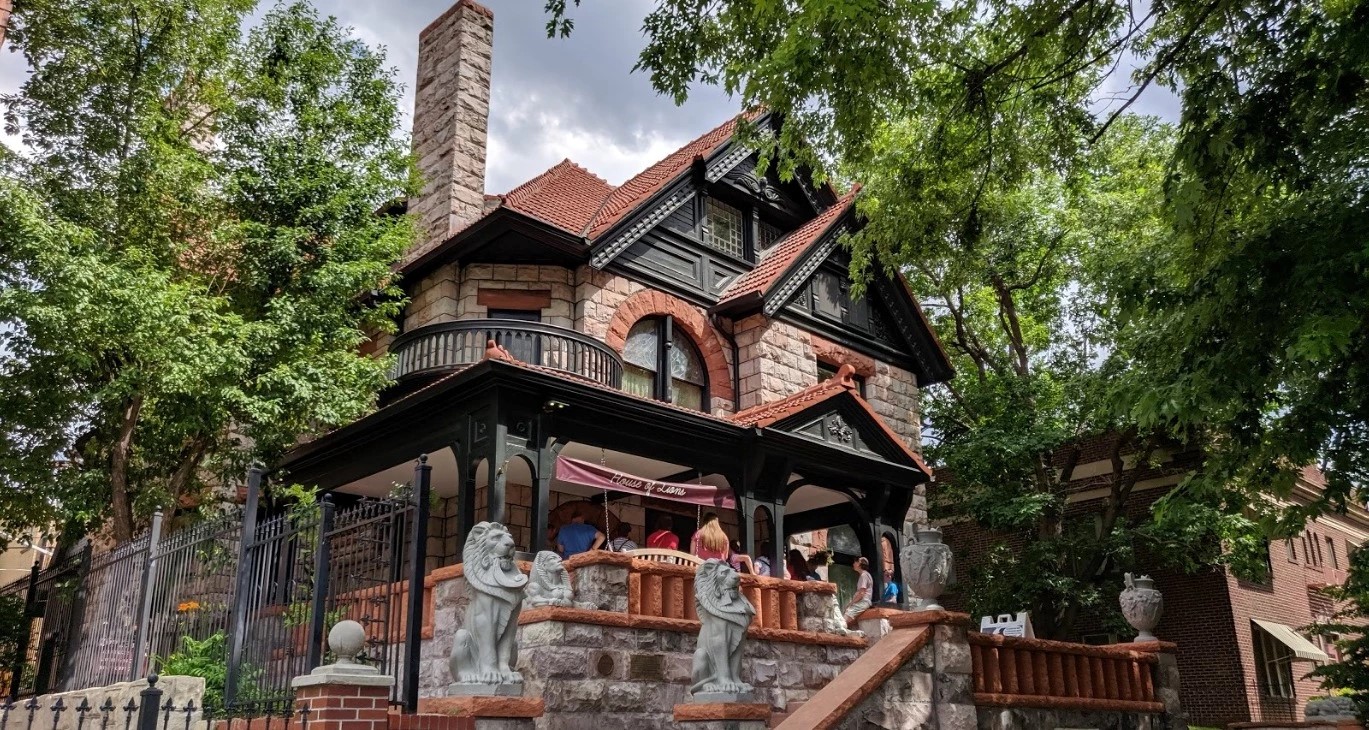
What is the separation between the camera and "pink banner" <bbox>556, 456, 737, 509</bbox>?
13742 millimetres

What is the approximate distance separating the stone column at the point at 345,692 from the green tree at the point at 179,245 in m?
6.58

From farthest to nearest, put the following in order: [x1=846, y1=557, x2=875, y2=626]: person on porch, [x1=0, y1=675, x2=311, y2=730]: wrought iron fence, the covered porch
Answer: [x1=846, y1=557, x2=875, y2=626]: person on porch, the covered porch, [x1=0, y1=675, x2=311, y2=730]: wrought iron fence

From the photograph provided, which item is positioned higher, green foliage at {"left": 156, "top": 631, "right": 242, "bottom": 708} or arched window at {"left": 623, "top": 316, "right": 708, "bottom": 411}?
arched window at {"left": 623, "top": 316, "right": 708, "bottom": 411}

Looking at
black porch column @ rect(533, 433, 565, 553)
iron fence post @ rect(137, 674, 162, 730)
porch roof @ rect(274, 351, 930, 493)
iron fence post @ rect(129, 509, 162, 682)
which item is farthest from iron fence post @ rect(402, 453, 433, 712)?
black porch column @ rect(533, 433, 565, 553)

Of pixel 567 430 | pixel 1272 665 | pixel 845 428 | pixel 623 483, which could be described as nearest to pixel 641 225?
pixel 845 428

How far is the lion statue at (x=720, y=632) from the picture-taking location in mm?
8820

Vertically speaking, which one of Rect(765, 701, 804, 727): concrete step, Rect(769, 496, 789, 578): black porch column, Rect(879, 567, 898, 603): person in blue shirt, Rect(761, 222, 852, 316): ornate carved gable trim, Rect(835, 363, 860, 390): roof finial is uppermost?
Rect(761, 222, 852, 316): ornate carved gable trim

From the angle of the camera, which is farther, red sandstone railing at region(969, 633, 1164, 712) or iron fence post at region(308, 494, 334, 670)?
red sandstone railing at region(969, 633, 1164, 712)

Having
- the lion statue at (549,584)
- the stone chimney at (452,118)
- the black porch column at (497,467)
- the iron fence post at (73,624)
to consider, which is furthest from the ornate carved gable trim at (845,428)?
the iron fence post at (73,624)

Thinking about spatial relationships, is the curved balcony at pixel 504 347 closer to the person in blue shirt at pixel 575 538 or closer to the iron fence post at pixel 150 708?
the person in blue shirt at pixel 575 538

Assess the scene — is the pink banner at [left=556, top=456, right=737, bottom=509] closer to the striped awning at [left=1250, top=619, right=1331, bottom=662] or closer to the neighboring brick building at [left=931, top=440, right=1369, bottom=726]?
the neighboring brick building at [left=931, top=440, right=1369, bottom=726]

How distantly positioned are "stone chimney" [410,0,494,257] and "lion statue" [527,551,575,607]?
10.1m

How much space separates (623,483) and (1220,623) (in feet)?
51.3

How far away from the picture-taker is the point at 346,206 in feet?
51.5
